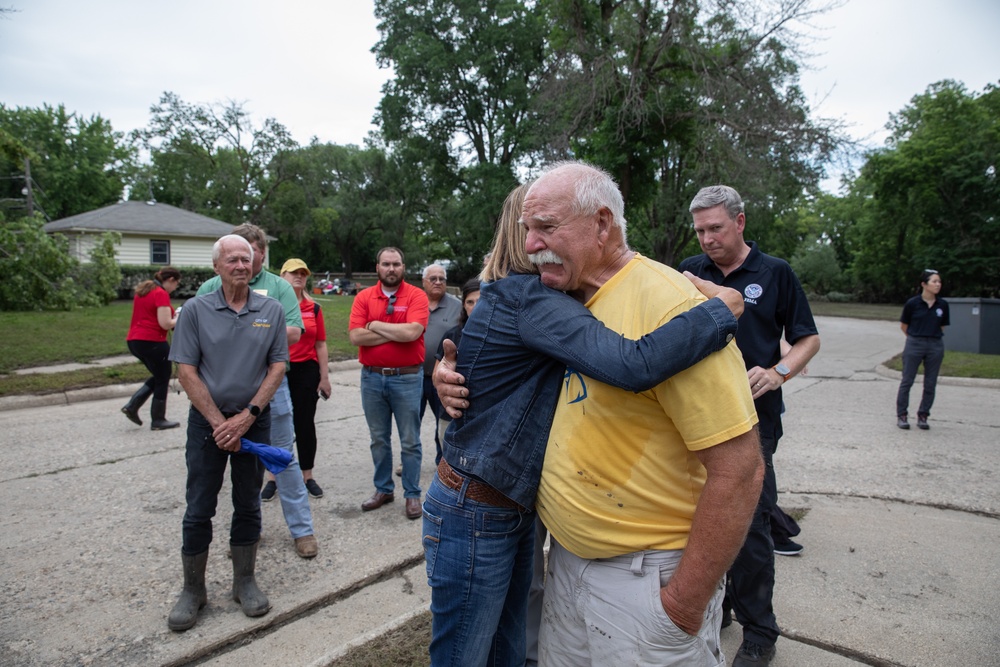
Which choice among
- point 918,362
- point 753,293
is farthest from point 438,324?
point 918,362

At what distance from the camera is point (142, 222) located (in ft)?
109

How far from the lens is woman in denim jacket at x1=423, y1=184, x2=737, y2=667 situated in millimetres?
1494

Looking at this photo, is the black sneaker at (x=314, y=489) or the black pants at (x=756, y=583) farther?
the black sneaker at (x=314, y=489)

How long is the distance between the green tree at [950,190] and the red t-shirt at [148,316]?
36243 millimetres

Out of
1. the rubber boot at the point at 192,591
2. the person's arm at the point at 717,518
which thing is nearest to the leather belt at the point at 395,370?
the rubber boot at the point at 192,591

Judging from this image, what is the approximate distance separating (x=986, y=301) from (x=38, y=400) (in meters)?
20.9

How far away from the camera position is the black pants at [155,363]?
295 inches

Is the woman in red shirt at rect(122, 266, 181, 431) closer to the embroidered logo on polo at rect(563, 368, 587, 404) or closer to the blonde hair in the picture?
the blonde hair

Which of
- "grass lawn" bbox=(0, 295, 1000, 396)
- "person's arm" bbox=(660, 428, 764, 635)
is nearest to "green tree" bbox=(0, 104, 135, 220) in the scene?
"grass lawn" bbox=(0, 295, 1000, 396)

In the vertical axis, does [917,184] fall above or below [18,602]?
above

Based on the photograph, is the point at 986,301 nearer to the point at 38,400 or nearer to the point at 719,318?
the point at 719,318

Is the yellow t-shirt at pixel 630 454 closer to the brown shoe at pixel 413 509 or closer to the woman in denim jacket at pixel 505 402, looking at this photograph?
the woman in denim jacket at pixel 505 402

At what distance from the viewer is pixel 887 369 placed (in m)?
13.0

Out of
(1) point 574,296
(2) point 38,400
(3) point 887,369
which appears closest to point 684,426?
(1) point 574,296
